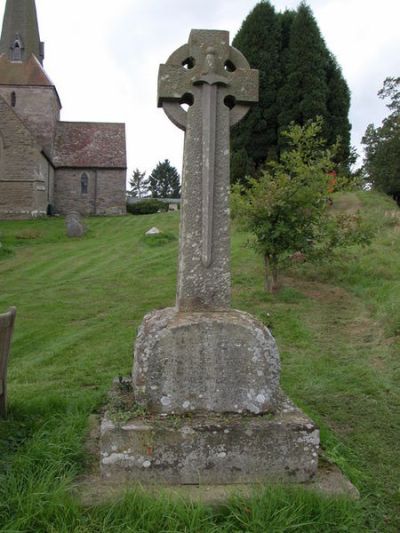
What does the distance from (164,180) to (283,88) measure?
220ft

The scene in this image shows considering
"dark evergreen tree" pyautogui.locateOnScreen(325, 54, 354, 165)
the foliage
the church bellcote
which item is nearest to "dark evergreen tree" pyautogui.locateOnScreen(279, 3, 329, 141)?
the foliage

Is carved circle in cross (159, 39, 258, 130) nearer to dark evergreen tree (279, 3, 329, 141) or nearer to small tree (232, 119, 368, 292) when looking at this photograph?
small tree (232, 119, 368, 292)

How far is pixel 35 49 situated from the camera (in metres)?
36.9

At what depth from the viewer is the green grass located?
8.93 ft

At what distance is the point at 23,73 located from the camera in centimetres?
3569

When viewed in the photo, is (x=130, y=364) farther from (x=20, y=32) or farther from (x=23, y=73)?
(x=20, y=32)

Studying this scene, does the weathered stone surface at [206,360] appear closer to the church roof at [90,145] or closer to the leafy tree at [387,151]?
the leafy tree at [387,151]

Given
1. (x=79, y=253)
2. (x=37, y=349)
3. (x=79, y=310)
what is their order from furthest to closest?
(x=79, y=253) < (x=79, y=310) < (x=37, y=349)

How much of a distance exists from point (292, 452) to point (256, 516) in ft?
1.90

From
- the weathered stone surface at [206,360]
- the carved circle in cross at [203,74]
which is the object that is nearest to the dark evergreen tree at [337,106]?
the carved circle in cross at [203,74]

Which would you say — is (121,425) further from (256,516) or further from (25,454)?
(256,516)

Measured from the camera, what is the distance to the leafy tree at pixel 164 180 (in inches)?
3671

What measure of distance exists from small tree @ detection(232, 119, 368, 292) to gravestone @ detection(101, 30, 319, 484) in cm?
644

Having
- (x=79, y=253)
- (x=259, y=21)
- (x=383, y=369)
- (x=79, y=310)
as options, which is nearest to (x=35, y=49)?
(x=259, y=21)
